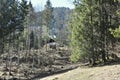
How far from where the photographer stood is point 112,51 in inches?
1578

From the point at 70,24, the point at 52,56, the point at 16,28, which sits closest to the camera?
the point at 70,24

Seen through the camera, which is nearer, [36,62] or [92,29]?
[92,29]

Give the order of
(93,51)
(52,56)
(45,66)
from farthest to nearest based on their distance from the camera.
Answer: (52,56)
(45,66)
(93,51)

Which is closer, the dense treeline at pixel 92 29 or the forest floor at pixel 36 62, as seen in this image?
the dense treeline at pixel 92 29

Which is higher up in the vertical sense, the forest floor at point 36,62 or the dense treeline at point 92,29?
the dense treeline at point 92,29

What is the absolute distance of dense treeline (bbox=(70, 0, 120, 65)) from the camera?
36.2 meters

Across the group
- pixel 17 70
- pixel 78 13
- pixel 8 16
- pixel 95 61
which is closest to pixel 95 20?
pixel 78 13

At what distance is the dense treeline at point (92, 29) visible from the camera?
119ft

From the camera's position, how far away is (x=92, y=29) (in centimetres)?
3644

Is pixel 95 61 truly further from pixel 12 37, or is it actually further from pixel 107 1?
pixel 12 37

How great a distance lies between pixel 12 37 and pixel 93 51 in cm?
1219

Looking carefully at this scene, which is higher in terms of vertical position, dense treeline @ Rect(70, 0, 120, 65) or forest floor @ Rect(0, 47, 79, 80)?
dense treeline @ Rect(70, 0, 120, 65)

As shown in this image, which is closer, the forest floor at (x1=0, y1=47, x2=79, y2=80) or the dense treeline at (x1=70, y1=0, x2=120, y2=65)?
the dense treeline at (x1=70, y1=0, x2=120, y2=65)

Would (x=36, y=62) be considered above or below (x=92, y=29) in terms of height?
below
